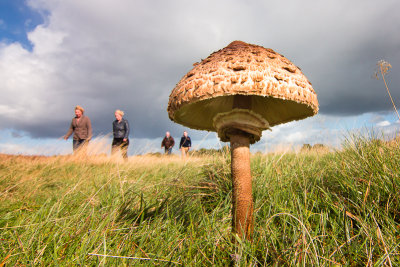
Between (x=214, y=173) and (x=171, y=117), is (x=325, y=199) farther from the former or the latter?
(x=171, y=117)

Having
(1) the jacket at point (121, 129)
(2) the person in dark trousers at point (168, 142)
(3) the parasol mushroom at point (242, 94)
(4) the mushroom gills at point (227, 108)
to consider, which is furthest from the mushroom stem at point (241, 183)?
(2) the person in dark trousers at point (168, 142)

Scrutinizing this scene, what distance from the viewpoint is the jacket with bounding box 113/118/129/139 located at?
933 cm

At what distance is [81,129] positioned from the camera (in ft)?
29.0

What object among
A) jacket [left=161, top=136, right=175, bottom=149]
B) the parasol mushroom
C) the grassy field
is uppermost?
jacket [left=161, top=136, right=175, bottom=149]

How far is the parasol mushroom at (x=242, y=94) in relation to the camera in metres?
1.53

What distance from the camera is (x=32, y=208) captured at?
2.54 metres

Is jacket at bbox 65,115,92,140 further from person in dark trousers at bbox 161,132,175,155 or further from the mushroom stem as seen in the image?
the mushroom stem

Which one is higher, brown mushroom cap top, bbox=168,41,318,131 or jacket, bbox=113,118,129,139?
jacket, bbox=113,118,129,139

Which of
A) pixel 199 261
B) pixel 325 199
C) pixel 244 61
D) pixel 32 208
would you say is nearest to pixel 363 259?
pixel 325 199

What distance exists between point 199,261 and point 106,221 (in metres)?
0.94

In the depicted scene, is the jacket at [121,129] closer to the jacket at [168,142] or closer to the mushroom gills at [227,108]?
the jacket at [168,142]

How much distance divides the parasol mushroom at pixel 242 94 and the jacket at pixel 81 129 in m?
7.82

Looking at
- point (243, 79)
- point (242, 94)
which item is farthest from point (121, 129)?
point (243, 79)

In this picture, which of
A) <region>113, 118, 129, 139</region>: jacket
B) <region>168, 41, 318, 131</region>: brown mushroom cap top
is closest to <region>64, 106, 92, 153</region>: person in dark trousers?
<region>113, 118, 129, 139</region>: jacket
